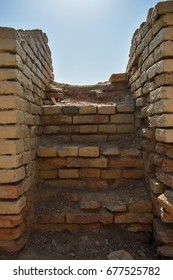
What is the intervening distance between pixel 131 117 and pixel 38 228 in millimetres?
2289

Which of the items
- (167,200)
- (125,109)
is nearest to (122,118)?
(125,109)

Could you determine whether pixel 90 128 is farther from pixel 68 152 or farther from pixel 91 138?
pixel 68 152

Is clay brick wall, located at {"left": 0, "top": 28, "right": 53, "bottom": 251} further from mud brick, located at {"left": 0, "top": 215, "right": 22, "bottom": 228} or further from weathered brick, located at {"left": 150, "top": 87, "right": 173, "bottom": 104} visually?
weathered brick, located at {"left": 150, "top": 87, "right": 173, "bottom": 104}

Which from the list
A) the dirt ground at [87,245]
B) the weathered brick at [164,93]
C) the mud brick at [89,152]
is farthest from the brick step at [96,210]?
the weathered brick at [164,93]

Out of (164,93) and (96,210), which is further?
(96,210)

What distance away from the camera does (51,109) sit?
398 cm

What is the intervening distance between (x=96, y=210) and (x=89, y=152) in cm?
86

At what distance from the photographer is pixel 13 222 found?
2.62 m

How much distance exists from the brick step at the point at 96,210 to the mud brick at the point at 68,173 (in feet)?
0.90

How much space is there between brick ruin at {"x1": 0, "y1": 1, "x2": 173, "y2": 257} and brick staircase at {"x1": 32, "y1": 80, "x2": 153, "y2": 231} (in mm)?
15

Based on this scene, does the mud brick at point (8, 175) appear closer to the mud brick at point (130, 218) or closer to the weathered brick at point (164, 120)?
the mud brick at point (130, 218)

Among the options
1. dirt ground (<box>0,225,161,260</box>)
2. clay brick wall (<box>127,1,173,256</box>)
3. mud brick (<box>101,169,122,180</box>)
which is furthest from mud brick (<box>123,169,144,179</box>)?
dirt ground (<box>0,225,161,260</box>)

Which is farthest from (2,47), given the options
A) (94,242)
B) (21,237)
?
(94,242)

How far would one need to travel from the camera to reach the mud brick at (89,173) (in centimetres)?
352
